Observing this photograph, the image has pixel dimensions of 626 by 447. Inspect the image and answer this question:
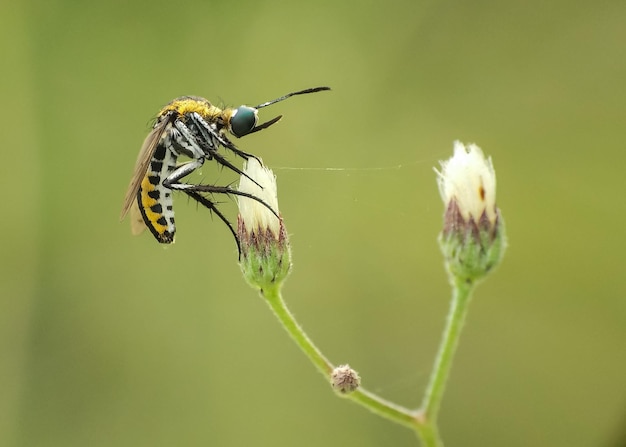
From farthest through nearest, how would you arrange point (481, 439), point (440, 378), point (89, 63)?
point (89, 63) → point (481, 439) → point (440, 378)

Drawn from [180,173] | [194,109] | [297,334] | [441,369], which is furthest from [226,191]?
[441,369]

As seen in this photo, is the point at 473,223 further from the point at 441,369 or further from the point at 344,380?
the point at 344,380

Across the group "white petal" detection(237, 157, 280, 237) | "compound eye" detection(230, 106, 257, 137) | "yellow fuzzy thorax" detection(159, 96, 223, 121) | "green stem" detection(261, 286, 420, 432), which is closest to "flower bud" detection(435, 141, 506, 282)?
"green stem" detection(261, 286, 420, 432)

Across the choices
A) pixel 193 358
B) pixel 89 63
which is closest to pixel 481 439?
pixel 193 358

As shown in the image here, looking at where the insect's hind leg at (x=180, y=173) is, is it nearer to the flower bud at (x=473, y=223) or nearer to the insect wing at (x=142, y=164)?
the insect wing at (x=142, y=164)

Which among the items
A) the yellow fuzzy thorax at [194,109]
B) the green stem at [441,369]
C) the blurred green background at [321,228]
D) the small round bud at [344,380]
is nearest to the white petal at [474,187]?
the green stem at [441,369]

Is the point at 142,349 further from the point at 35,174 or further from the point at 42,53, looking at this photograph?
the point at 42,53

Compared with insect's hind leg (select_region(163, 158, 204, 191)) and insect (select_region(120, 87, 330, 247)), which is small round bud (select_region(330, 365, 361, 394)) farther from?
insect's hind leg (select_region(163, 158, 204, 191))
